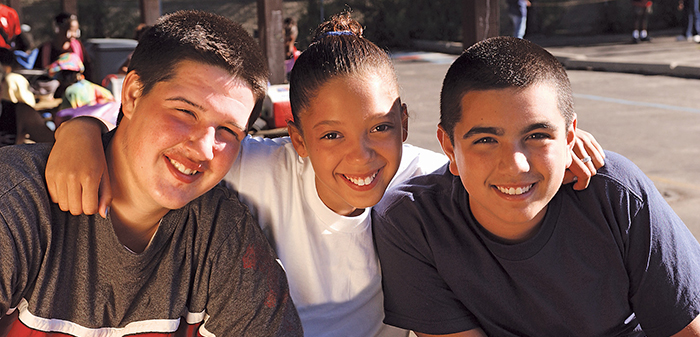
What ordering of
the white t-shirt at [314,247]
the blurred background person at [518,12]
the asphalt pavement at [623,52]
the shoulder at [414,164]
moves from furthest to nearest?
the blurred background person at [518,12], the asphalt pavement at [623,52], the shoulder at [414,164], the white t-shirt at [314,247]

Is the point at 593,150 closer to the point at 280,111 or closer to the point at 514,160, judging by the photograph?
the point at 514,160

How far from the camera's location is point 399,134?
2162 millimetres

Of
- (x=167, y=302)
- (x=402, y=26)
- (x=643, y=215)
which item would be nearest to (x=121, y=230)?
(x=167, y=302)

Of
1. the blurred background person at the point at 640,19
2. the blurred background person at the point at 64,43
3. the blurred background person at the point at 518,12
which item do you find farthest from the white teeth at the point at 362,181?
the blurred background person at the point at 640,19


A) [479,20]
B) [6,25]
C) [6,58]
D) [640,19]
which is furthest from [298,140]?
[640,19]

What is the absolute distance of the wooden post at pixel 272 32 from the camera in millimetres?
6270

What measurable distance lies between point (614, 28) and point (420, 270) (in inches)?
736

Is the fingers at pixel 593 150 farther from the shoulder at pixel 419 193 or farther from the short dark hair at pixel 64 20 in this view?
the short dark hair at pixel 64 20

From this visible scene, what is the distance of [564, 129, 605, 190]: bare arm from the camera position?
75.9 inches

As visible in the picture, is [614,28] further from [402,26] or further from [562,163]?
[562,163]

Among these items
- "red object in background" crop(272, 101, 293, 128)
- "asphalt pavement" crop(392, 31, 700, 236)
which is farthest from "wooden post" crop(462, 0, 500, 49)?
"red object in background" crop(272, 101, 293, 128)

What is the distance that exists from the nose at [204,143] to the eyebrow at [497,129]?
2.45 feet

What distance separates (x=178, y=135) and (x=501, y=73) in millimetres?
958

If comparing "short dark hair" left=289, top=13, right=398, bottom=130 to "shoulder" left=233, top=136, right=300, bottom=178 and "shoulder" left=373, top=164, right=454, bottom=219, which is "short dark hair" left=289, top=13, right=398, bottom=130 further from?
"shoulder" left=373, top=164, right=454, bottom=219
